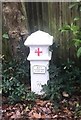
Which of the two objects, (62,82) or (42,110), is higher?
(62,82)

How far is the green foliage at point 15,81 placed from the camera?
3.56 m

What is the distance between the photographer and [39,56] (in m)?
3.59

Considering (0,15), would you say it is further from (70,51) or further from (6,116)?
(6,116)

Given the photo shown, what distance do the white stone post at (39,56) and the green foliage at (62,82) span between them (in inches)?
3.2

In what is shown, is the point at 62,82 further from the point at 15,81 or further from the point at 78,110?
the point at 15,81

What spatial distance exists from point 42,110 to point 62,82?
38 centimetres

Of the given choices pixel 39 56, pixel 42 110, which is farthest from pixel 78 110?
pixel 39 56

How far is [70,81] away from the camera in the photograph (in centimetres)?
366

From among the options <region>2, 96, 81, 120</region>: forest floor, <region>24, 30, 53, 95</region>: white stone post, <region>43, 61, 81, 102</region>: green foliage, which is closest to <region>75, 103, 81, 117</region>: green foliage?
<region>2, 96, 81, 120</region>: forest floor

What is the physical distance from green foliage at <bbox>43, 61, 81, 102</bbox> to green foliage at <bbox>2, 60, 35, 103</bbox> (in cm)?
20

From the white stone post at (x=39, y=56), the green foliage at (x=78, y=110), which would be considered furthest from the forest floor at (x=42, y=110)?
the white stone post at (x=39, y=56)

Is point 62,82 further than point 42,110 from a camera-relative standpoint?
Yes

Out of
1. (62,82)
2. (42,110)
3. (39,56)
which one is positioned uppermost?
(39,56)

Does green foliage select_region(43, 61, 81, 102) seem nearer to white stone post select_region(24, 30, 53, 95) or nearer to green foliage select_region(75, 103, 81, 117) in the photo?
white stone post select_region(24, 30, 53, 95)
